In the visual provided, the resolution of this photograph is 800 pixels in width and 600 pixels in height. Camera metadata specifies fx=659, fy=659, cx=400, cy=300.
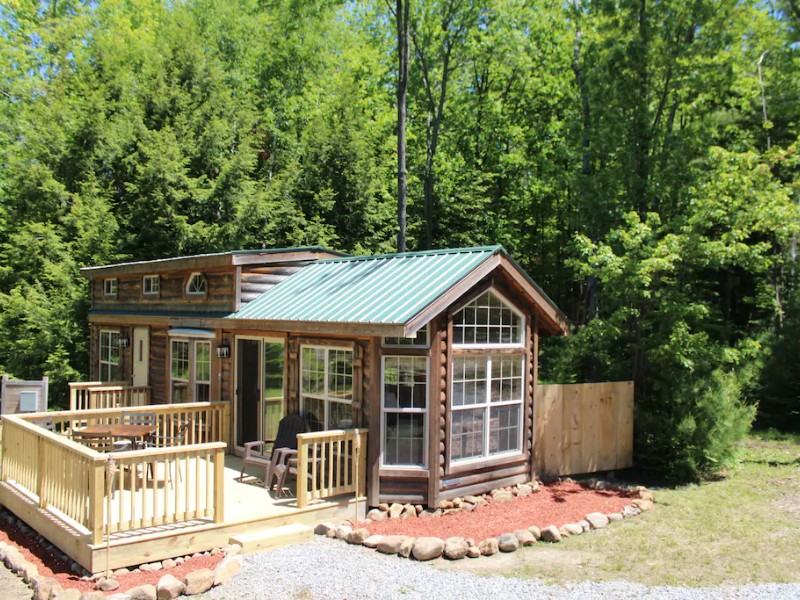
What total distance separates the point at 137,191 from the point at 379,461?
51.7 ft

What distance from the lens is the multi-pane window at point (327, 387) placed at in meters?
9.62

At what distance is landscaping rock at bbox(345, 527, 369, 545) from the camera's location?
7.84 m

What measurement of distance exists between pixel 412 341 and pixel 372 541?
271 centimetres

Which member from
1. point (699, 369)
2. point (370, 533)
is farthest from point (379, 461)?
point (699, 369)

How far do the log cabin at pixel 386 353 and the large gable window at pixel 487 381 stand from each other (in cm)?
2

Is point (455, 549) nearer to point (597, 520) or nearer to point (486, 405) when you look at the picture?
point (597, 520)

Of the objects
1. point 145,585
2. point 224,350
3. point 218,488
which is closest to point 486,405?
point 218,488

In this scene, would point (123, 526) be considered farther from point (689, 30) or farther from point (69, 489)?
point (689, 30)

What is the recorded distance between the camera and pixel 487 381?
988 cm

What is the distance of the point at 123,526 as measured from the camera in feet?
23.5

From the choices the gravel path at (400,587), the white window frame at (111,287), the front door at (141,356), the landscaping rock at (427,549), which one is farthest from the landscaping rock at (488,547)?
the white window frame at (111,287)

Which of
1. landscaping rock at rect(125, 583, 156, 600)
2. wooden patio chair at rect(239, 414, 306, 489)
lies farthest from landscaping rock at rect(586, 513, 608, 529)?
landscaping rock at rect(125, 583, 156, 600)

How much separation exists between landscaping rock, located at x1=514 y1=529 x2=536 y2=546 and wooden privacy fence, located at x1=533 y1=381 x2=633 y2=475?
285cm

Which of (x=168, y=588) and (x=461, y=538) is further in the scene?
(x=461, y=538)
